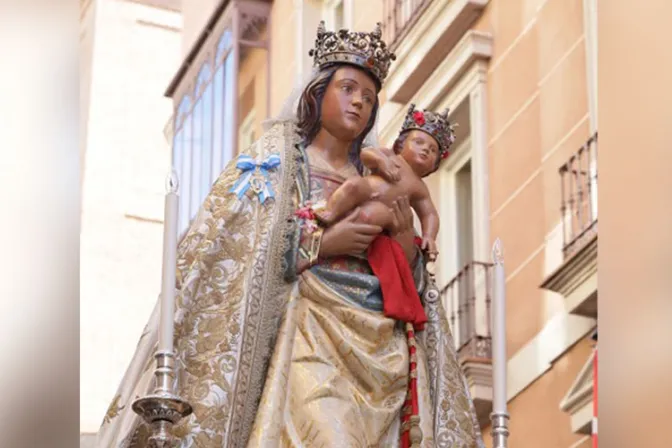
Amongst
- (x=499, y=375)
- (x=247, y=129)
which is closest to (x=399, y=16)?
(x=247, y=129)

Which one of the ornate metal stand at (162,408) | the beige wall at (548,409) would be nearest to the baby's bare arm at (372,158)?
the ornate metal stand at (162,408)

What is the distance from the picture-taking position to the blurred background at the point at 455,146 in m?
9.21

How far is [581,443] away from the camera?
8836 millimetres

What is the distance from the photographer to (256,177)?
228 inches

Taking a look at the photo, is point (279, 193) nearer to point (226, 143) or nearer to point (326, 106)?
point (326, 106)

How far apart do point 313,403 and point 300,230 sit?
515 millimetres

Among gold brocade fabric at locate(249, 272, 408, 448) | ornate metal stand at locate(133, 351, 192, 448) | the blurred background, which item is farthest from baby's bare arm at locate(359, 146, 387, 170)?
the blurred background

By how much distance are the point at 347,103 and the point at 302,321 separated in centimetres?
64

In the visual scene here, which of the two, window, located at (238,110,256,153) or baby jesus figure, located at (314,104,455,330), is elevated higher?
window, located at (238,110,256,153)

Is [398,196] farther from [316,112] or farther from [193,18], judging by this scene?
[193,18]

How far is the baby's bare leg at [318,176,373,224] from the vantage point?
222 inches

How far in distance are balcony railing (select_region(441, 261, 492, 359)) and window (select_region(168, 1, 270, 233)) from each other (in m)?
2.93

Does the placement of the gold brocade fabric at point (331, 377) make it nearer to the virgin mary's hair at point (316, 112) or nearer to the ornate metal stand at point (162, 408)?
the ornate metal stand at point (162, 408)

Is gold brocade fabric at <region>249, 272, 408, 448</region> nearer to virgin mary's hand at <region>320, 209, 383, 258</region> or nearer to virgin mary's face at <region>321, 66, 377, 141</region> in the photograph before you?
virgin mary's hand at <region>320, 209, 383, 258</region>
